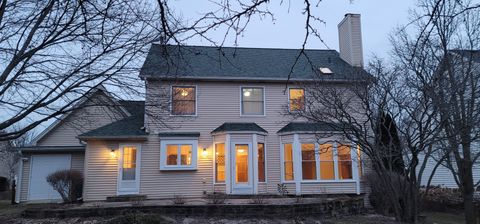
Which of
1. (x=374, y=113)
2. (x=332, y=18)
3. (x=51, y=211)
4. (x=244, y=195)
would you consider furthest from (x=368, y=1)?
(x=244, y=195)

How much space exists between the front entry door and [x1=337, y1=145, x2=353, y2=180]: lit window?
376cm

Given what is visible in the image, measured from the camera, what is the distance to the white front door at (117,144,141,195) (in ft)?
49.7

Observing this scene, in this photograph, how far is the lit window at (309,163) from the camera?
1586 centimetres

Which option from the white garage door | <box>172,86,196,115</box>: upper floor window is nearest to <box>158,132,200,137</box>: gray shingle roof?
<box>172,86,196,115</box>: upper floor window

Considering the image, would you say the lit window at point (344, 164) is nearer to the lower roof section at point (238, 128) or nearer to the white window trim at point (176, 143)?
the lower roof section at point (238, 128)

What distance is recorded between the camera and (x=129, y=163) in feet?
50.5

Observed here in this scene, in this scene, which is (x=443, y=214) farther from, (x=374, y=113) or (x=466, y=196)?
(x=374, y=113)

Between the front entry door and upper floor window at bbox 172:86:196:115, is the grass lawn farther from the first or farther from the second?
upper floor window at bbox 172:86:196:115

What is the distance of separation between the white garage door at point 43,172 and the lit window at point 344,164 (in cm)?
1179

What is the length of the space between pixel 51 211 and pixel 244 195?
6882mm

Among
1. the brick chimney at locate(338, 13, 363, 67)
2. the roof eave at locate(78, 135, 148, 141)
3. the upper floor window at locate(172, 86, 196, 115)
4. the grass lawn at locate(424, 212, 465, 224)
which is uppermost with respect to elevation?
the brick chimney at locate(338, 13, 363, 67)

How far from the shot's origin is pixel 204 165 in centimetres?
1573

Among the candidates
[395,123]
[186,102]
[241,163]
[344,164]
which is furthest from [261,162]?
[395,123]

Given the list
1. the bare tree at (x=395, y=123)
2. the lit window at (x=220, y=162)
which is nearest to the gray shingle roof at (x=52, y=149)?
the lit window at (x=220, y=162)
